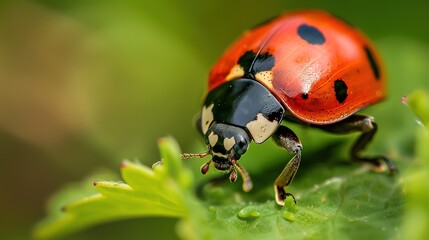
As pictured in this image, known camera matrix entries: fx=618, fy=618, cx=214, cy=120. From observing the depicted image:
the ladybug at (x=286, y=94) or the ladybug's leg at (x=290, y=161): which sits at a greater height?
the ladybug at (x=286, y=94)

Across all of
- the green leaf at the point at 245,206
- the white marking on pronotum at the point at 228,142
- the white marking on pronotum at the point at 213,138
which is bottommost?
the green leaf at the point at 245,206

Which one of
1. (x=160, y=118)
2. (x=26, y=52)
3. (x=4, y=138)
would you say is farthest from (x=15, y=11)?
(x=160, y=118)

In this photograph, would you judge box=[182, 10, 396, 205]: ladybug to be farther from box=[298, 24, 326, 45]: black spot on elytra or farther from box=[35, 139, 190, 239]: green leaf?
box=[35, 139, 190, 239]: green leaf

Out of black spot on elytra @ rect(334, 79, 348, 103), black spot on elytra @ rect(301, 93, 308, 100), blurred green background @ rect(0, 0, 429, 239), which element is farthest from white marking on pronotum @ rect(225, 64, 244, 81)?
blurred green background @ rect(0, 0, 429, 239)

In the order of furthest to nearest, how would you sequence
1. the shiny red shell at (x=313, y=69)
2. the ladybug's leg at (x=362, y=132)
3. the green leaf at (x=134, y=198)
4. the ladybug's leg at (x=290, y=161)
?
the ladybug's leg at (x=362, y=132) < the shiny red shell at (x=313, y=69) < the ladybug's leg at (x=290, y=161) < the green leaf at (x=134, y=198)

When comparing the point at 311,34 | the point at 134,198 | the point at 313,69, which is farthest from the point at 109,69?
the point at 134,198

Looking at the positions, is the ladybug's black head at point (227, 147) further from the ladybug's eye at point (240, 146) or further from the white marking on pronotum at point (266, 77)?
the white marking on pronotum at point (266, 77)

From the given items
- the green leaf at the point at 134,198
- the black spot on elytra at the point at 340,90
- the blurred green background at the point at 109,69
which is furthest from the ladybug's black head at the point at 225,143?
the blurred green background at the point at 109,69
